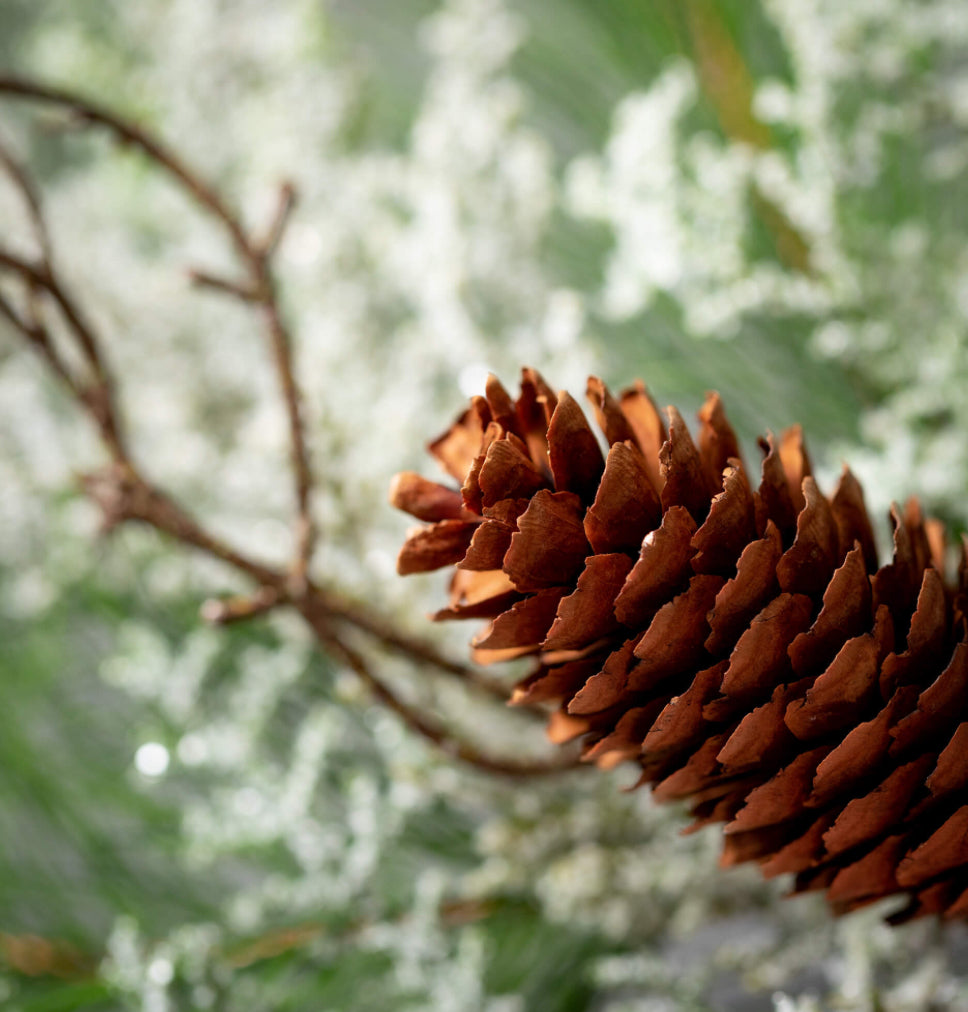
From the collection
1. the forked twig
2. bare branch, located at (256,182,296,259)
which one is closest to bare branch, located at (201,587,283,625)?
the forked twig

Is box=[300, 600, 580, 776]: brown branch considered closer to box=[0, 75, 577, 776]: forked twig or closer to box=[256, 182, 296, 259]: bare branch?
box=[0, 75, 577, 776]: forked twig

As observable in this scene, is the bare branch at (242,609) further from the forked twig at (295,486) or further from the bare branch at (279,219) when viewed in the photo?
the bare branch at (279,219)

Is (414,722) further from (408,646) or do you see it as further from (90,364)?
(90,364)

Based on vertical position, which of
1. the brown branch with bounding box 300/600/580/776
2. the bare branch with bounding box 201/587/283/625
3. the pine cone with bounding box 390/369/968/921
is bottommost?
the pine cone with bounding box 390/369/968/921

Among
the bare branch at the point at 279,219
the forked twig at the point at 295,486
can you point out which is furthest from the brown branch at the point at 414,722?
the bare branch at the point at 279,219

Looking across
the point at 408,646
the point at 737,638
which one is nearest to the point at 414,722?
the point at 408,646
